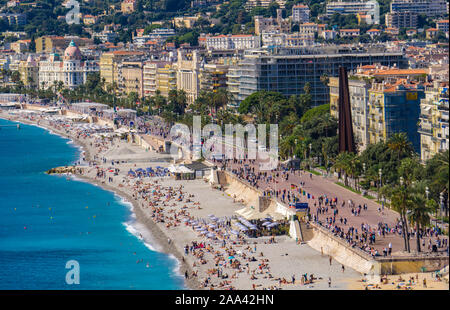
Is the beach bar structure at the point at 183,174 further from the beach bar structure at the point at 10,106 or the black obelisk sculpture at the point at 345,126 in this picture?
the beach bar structure at the point at 10,106

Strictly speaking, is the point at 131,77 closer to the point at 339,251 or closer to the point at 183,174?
the point at 183,174

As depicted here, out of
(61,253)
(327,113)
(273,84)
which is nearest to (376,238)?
(61,253)

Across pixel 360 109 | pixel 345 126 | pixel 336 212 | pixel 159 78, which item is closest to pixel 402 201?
pixel 336 212

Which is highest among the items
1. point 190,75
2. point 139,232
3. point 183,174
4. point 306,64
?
point 306,64

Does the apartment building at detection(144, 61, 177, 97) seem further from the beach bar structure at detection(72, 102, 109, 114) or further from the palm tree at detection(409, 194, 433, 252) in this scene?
the palm tree at detection(409, 194, 433, 252)

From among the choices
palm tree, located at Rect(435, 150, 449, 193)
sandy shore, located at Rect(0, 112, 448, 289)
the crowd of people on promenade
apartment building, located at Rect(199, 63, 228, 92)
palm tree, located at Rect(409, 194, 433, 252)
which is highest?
apartment building, located at Rect(199, 63, 228, 92)

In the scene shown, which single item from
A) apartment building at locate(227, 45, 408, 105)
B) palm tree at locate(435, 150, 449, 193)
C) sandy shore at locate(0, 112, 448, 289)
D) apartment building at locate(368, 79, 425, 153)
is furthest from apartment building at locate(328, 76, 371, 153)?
apartment building at locate(227, 45, 408, 105)

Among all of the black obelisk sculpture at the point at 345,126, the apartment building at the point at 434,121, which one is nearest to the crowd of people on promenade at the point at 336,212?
the black obelisk sculpture at the point at 345,126
